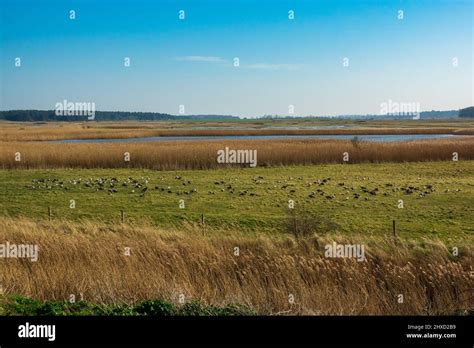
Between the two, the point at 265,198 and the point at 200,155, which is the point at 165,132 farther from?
the point at 265,198

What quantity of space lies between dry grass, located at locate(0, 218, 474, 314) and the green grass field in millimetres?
3366

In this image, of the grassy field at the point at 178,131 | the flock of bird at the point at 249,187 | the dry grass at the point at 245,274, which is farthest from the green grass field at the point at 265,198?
the grassy field at the point at 178,131

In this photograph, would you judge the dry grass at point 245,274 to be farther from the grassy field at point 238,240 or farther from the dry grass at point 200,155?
the dry grass at point 200,155

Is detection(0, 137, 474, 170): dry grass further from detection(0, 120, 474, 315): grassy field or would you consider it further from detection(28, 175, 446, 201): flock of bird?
detection(28, 175, 446, 201): flock of bird

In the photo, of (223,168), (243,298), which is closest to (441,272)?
(243,298)

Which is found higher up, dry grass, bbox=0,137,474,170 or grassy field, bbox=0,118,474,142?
grassy field, bbox=0,118,474,142

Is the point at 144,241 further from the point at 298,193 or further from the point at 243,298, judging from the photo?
the point at 298,193

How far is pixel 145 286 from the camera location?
7.79m

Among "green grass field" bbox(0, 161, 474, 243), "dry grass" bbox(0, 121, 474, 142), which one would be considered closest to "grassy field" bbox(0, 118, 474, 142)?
"dry grass" bbox(0, 121, 474, 142)

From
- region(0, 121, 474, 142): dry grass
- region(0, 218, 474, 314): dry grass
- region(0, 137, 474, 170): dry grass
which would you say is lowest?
region(0, 218, 474, 314): dry grass

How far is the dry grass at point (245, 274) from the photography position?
293 inches

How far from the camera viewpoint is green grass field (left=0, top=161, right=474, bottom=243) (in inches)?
591

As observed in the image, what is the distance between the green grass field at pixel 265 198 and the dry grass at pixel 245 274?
3.37 metres

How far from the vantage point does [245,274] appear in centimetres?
885
